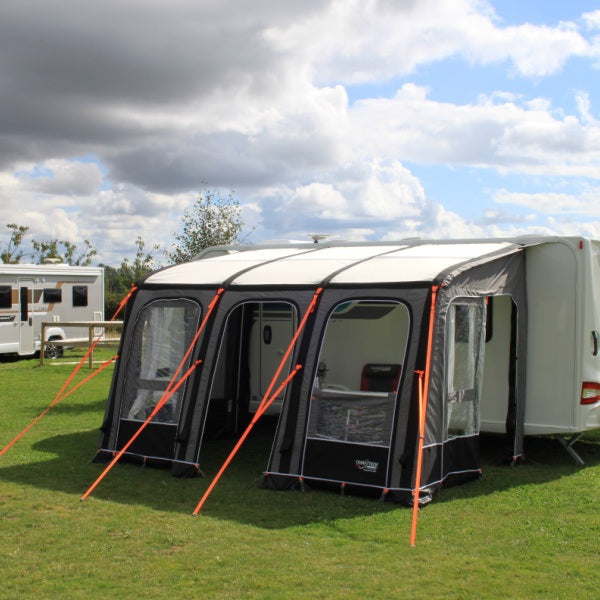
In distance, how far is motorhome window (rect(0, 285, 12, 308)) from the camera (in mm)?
17250

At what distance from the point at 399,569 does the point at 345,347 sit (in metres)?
3.87

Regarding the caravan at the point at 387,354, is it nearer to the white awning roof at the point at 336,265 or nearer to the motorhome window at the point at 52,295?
the white awning roof at the point at 336,265

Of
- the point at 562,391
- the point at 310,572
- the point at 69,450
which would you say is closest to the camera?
the point at 310,572

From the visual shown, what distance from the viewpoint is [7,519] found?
19.4 ft

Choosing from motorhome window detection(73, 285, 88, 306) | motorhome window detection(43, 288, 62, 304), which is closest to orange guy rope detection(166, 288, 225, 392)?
motorhome window detection(43, 288, 62, 304)

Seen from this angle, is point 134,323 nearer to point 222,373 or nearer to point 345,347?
point 222,373

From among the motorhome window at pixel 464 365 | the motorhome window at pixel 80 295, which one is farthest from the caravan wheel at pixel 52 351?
the motorhome window at pixel 464 365

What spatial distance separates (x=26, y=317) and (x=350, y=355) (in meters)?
11.3

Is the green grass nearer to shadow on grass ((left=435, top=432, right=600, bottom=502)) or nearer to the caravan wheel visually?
shadow on grass ((left=435, top=432, right=600, bottom=502))

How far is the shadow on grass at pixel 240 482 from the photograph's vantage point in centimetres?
607

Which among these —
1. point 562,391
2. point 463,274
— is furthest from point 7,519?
point 562,391

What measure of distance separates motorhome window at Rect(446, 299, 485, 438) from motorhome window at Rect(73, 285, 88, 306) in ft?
45.5

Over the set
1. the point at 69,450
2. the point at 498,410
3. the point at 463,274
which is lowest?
the point at 69,450

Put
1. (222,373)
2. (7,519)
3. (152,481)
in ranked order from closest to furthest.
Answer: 1. (7,519)
2. (152,481)
3. (222,373)
